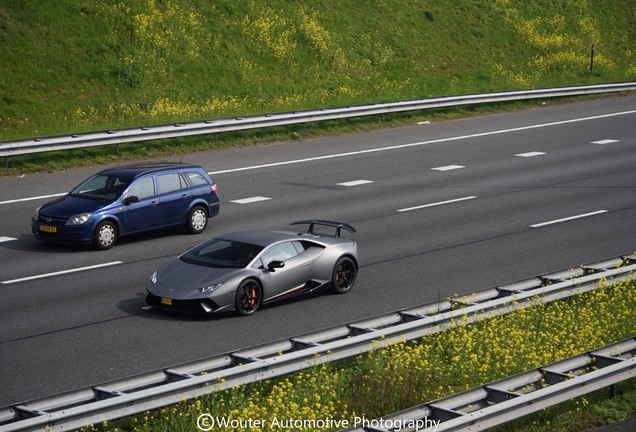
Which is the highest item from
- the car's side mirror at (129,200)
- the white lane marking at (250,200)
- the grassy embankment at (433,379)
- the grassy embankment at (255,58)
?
the grassy embankment at (255,58)

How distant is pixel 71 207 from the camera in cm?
1978

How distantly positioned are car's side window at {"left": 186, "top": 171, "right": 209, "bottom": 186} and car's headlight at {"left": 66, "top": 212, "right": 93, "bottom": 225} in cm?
Result: 286

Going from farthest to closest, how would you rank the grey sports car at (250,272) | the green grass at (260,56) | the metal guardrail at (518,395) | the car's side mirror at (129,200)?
the green grass at (260,56)
the car's side mirror at (129,200)
the grey sports car at (250,272)
the metal guardrail at (518,395)

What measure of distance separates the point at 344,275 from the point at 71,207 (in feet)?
20.1

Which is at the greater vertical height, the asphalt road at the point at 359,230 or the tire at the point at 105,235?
the tire at the point at 105,235

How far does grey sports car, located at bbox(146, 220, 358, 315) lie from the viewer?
50.2 feet

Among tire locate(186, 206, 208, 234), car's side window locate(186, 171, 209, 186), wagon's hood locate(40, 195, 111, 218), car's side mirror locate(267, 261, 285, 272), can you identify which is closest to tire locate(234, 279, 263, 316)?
car's side mirror locate(267, 261, 285, 272)

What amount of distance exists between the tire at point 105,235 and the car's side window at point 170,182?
1.53 meters

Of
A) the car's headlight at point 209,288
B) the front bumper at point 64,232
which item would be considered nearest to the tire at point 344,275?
the car's headlight at point 209,288

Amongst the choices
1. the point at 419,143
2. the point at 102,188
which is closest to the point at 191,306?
the point at 102,188

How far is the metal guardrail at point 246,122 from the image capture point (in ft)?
86.3

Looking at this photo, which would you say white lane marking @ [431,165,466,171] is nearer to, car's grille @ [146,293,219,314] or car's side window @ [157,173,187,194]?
car's side window @ [157,173,187,194]

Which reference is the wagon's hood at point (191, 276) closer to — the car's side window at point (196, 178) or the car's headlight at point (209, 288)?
the car's headlight at point (209, 288)

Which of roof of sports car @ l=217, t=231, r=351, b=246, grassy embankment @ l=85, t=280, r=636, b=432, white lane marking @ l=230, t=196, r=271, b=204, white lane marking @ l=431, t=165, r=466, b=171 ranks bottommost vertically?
grassy embankment @ l=85, t=280, r=636, b=432
